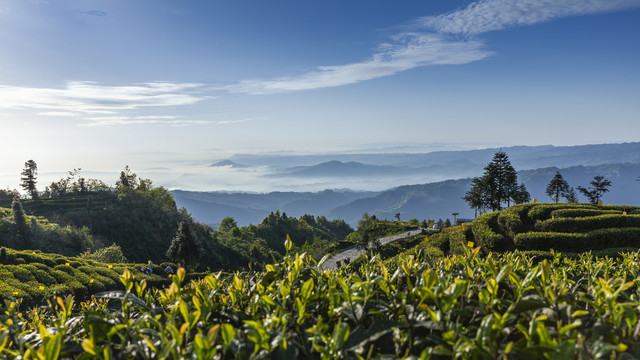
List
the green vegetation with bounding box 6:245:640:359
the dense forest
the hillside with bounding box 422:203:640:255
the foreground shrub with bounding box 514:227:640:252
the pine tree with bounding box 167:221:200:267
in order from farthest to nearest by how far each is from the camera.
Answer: the dense forest, the pine tree with bounding box 167:221:200:267, the hillside with bounding box 422:203:640:255, the foreground shrub with bounding box 514:227:640:252, the green vegetation with bounding box 6:245:640:359

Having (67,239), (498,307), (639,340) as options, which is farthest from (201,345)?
(67,239)

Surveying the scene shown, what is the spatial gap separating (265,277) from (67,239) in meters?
40.7

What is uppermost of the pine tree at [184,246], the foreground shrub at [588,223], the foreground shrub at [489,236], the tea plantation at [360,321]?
the tea plantation at [360,321]

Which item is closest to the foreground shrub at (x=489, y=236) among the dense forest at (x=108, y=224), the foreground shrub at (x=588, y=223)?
the foreground shrub at (x=588, y=223)

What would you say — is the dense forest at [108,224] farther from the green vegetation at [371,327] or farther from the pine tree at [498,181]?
the green vegetation at [371,327]

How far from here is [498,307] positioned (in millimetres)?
1740

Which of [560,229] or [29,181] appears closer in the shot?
[560,229]

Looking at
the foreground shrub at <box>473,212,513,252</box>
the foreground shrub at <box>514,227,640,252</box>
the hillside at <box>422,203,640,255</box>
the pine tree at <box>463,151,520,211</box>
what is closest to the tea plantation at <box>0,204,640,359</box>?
the hillside at <box>422,203,640,255</box>

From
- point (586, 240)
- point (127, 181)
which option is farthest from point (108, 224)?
point (586, 240)

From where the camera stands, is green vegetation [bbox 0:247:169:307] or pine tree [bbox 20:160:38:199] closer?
green vegetation [bbox 0:247:169:307]

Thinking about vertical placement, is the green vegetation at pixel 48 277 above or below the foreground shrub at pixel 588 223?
below

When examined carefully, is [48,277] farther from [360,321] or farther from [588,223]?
[588,223]

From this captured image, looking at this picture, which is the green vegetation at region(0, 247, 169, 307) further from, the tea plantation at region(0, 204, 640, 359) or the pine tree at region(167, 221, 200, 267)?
the tea plantation at region(0, 204, 640, 359)

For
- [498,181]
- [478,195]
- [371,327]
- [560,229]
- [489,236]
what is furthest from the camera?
[478,195]
